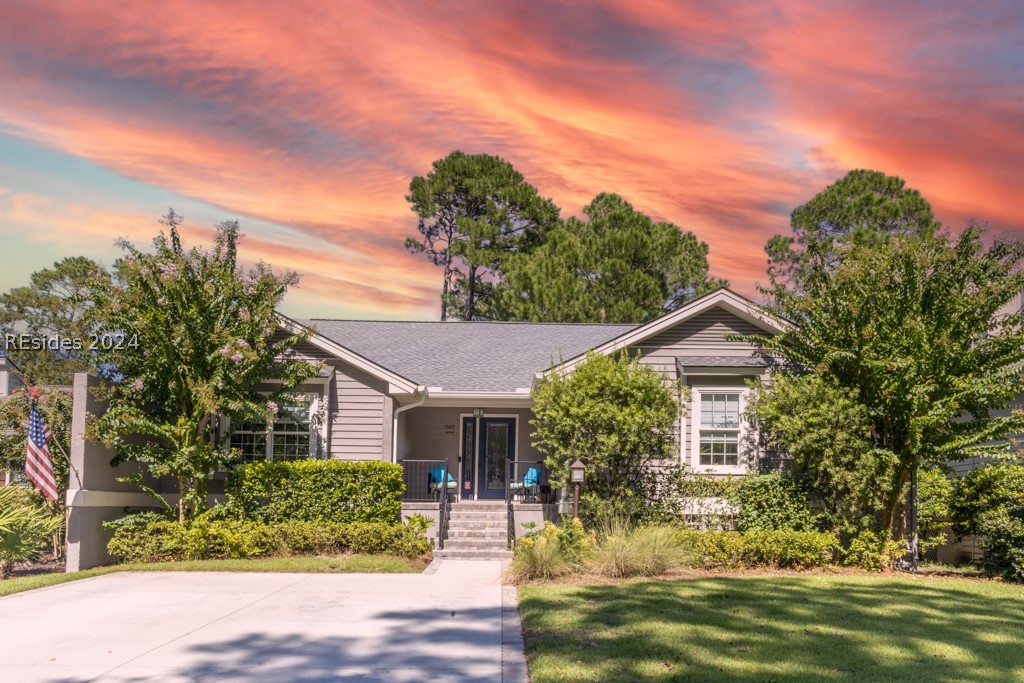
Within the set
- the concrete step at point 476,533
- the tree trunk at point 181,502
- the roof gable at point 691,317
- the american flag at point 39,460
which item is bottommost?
the concrete step at point 476,533

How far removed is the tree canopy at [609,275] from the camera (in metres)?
39.2

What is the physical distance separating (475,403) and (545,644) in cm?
1253

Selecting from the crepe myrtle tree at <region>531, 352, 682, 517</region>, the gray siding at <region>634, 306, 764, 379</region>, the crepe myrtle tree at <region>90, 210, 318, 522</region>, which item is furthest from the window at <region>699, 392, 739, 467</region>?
the crepe myrtle tree at <region>90, 210, 318, 522</region>

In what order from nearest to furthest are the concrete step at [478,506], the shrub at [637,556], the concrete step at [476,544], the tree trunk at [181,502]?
the shrub at [637,556] < the tree trunk at [181,502] < the concrete step at [476,544] < the concrete step at [478,506]

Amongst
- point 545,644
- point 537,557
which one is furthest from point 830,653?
point 537,557

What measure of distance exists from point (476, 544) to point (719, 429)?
18.1 feet

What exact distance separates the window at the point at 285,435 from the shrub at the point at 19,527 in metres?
3.98

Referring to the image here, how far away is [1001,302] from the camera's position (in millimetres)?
15438

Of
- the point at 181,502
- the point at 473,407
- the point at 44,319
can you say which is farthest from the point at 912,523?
the point at 44,319

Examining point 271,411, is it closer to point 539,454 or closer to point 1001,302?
point 539,454

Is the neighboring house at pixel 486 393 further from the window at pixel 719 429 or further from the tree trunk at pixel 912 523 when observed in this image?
the tree trunk at pixel 912 523

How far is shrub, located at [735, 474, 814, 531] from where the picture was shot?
54.2 feet

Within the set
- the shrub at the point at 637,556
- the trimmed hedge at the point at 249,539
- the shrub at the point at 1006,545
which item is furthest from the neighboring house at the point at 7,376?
the shrub at the point at 1006,545

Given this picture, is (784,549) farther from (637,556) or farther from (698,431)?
(698,431)
